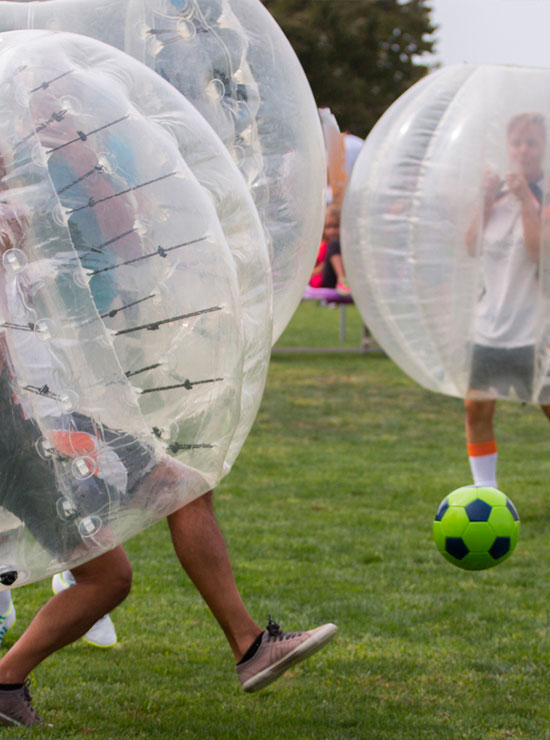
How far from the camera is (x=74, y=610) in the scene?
11.1ft

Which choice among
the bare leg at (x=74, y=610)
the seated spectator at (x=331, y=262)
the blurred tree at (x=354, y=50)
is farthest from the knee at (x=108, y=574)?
the blurred tree at (x=354, y=50)

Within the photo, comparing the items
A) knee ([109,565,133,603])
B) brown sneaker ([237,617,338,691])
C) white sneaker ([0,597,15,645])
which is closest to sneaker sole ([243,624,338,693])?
brown sneaker ([237,617,338,691])

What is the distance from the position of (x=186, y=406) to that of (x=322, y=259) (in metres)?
15.9

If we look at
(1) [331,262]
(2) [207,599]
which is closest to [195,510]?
(2) [207,599]

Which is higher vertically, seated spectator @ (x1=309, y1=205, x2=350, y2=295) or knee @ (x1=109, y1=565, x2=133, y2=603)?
knee @ (x1=109, y1=565, x2=133, y2=603)

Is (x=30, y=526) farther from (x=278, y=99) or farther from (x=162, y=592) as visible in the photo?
(x=162, y=592)

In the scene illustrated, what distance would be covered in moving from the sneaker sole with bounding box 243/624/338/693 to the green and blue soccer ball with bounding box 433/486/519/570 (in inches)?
47.9

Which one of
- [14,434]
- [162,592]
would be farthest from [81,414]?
[162,592]

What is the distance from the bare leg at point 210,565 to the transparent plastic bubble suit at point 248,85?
68cm

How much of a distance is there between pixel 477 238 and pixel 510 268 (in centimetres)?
22

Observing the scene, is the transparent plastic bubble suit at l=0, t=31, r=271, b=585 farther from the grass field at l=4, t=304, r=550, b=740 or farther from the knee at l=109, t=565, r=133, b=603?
the grass field at l=4, t=304, r=550, b=740

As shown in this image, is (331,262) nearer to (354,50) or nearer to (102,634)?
(102,634)

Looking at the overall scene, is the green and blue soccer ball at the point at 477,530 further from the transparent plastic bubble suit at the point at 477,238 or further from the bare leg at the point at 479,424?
the bare leg at the point at 479,424

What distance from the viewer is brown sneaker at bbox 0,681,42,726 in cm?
342
